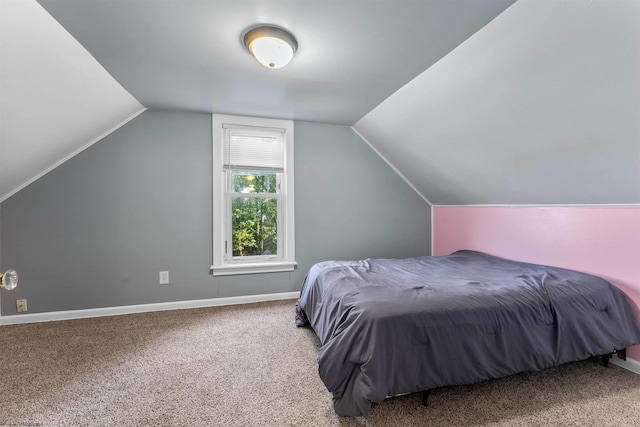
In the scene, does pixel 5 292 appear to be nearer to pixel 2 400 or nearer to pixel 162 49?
pixel 2 400

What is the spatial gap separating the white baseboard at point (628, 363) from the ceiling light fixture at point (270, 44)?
121 inches

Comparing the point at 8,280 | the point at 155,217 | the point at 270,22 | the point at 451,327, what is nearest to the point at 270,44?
the point at 270,22

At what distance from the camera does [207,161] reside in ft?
9.97

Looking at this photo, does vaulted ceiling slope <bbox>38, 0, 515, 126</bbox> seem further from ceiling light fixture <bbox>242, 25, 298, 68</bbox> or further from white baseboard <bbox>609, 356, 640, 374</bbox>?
white baseboard <bbox>609, 356, 640, 374</bbox>

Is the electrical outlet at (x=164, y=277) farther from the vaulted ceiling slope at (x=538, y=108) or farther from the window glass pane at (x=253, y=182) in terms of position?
the vaulted ceiling slope at (x=538, y=108)

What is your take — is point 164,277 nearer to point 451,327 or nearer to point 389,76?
point 451,327

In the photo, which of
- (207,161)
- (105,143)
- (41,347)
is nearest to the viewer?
(41,347)

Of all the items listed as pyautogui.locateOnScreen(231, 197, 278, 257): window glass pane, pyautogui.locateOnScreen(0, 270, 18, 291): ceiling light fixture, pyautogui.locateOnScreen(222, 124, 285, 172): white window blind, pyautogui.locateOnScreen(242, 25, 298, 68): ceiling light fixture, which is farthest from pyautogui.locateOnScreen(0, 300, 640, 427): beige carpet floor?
pyautogui.locateOnScreen(242, 25, 298, 68): ceiling light fixture

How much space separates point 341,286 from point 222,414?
97cm

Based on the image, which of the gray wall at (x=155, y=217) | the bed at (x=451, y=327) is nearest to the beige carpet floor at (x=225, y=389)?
the bed at (x=451, y=327)

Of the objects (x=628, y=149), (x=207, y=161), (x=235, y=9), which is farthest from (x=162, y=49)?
(x=628, y=149)

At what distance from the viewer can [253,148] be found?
10.5 ft

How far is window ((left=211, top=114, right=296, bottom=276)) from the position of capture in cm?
306

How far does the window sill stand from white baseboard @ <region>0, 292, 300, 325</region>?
29cm
